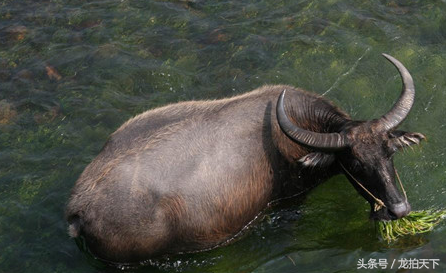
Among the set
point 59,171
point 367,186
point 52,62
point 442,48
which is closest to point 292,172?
point 367,186

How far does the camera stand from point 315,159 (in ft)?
22.2

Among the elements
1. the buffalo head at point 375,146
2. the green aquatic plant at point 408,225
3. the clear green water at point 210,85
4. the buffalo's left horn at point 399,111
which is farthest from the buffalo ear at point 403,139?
the clear green water at point 210,85

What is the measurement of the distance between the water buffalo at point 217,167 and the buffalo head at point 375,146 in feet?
0.03

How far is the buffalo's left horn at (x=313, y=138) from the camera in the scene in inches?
258

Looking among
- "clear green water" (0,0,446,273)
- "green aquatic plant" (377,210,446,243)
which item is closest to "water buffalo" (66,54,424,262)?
"green aquatic plant" (377,210,446,243)

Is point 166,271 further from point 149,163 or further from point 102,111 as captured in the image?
point 102,111

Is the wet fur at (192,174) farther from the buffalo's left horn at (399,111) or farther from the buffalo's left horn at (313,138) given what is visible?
the buffalo's left horn at (399,111)

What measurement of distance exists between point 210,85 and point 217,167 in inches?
103

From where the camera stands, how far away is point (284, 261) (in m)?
6.96

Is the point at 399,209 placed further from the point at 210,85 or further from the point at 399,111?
the point at 210,85

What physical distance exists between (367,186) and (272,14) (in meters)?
4.41

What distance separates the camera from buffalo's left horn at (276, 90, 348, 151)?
655cm

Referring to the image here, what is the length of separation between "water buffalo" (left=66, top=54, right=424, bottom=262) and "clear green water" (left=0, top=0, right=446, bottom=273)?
396 mm

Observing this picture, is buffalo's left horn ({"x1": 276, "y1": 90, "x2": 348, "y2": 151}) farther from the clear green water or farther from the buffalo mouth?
the clear green water
